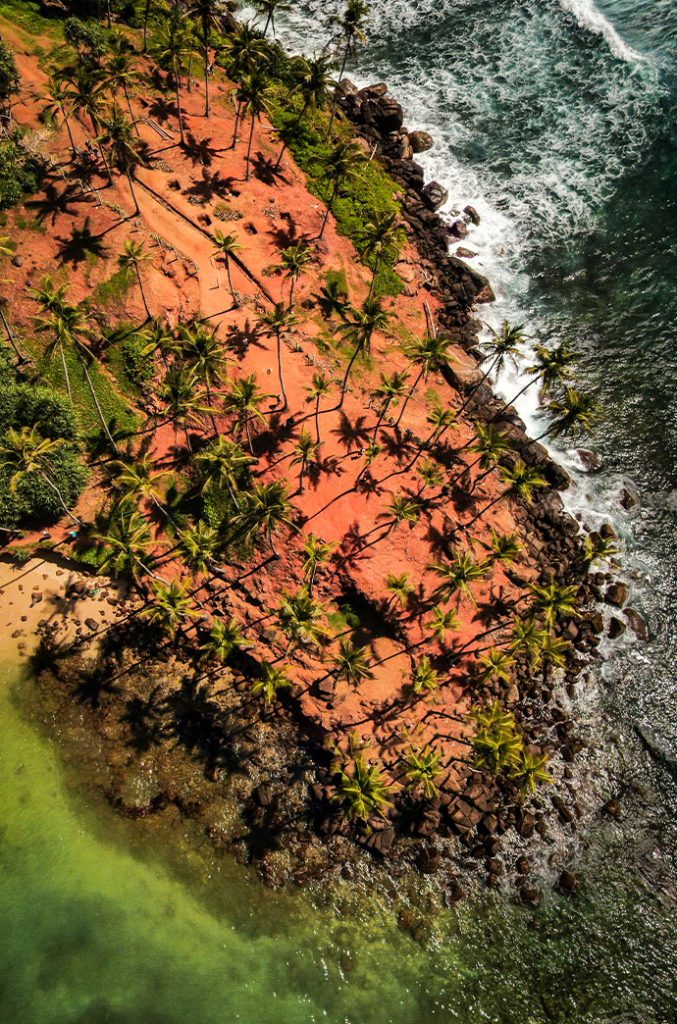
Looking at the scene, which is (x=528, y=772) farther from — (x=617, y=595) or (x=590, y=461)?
(x=590, y=461)

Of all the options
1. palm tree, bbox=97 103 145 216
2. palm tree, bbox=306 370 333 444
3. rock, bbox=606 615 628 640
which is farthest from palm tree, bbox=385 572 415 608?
palm tree, bbox=97 103 145 216

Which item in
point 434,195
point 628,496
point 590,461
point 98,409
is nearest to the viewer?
point 98,409

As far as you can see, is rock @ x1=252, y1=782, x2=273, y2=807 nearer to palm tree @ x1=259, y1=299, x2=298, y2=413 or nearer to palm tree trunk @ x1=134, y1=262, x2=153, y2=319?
palm tree @ x1=259, y1=299, x2=298, y2=413

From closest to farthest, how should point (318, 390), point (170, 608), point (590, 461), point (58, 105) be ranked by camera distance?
point (170, 608)
point (318, 390)
point (58, 105)
point (590, 461)

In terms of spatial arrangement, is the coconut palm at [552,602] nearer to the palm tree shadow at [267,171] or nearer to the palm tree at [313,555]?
the palm tree at [313,555]

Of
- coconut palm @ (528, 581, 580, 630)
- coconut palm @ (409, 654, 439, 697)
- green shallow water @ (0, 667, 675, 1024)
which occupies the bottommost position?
green shallow water @ (0, 667, 675, 1024)

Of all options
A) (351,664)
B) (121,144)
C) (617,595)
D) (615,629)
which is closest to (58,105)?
(121,144)
